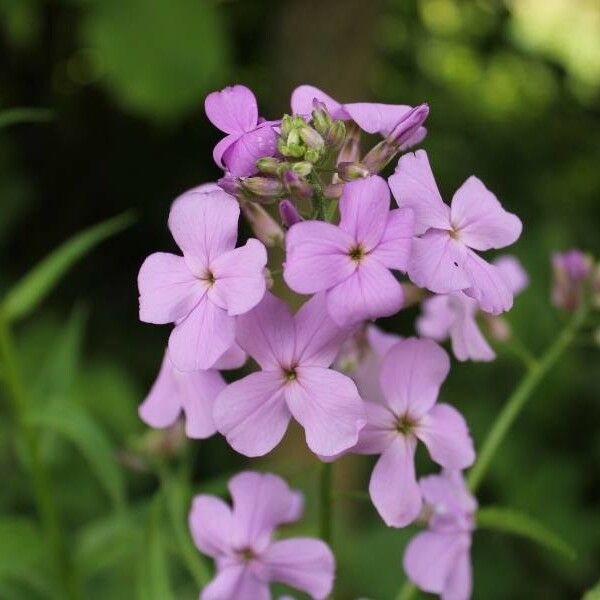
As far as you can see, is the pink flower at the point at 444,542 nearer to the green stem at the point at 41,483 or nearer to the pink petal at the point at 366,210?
the pink petal at the point at 366,210

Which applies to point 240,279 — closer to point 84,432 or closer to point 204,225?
point 204,225

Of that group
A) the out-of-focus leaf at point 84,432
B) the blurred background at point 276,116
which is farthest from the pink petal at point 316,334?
the blurred background at point 276,116

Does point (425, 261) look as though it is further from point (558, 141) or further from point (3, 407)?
point (558, 141)

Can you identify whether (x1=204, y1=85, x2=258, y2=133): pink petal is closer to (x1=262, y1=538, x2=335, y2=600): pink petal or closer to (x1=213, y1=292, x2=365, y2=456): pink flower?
(x1=213, y1=292, x2=365, y2=456): pink flower

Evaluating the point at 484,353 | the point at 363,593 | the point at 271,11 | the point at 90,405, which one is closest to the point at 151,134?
the point at 271,11

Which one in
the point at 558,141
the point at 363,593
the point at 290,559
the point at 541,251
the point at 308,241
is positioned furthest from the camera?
the point at 558,141

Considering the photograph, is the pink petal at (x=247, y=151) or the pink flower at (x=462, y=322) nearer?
the pink petal at (x=247, y=151)
